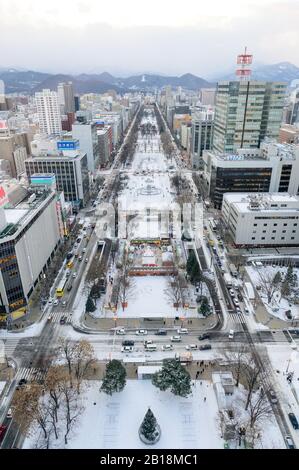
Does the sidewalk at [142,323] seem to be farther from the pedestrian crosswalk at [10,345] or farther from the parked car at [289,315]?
the parked car at [289,315]

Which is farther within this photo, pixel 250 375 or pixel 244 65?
pixel 244 65

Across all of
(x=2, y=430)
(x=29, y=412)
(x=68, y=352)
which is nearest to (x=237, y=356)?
(x=68, y=352)

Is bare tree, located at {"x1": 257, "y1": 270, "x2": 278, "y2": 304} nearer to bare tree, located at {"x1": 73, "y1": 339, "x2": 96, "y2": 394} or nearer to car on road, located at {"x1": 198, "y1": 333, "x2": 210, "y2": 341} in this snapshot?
car on road, located at {"x1": 198, "y1": 333, "x2": 210, "y2": 341}

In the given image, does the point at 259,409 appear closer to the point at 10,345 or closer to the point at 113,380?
the point at 113,380

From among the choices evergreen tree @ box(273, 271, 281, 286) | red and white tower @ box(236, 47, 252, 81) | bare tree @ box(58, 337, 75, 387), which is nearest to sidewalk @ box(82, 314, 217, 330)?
bare tree @ box(58, 337, 75, 387)

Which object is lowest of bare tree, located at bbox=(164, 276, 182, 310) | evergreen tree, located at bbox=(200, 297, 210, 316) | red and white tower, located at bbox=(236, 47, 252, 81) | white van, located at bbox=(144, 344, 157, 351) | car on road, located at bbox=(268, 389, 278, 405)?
car on road, located at bbox=(268, 389, 278, 405)

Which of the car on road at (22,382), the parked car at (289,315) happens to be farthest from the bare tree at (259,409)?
the car on road at (22,382)

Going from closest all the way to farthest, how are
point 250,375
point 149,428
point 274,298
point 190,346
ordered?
1. point 149,428
2. point 250,375
3. point 190,346
4. point 274,298
